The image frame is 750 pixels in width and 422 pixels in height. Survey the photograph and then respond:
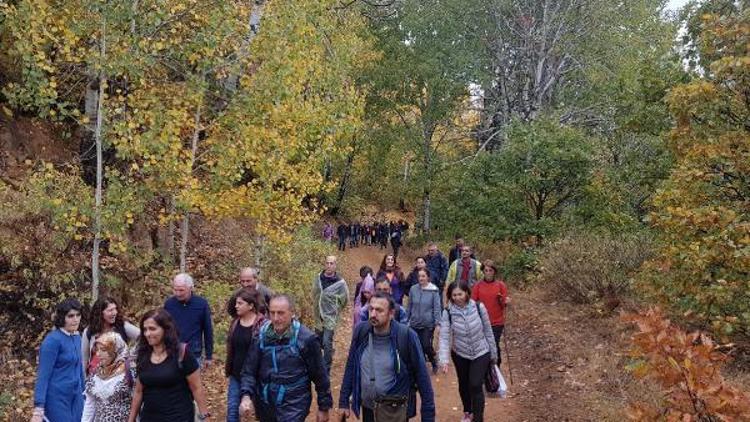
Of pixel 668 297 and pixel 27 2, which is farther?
pixel 668 297

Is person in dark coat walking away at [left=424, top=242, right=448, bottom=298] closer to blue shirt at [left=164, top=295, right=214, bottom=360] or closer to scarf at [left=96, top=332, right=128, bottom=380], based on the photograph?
blue shirt at [left=164, top=295, right=214, bottom=360]

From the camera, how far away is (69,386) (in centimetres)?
539

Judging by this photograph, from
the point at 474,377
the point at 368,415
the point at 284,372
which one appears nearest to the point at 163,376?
the point at 284,372

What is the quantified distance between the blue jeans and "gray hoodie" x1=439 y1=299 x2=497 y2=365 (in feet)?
7.22

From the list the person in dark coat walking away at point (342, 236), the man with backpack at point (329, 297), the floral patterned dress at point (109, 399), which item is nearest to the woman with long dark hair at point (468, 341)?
the man with backpack at point (329, 297)

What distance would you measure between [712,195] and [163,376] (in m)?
7.30

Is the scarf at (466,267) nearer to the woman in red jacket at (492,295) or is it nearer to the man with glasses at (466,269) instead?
Result: the man with glasses at (466,269)

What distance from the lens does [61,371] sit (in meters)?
5.34

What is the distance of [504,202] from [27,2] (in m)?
13.9

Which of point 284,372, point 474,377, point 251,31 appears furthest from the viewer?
point 251,31

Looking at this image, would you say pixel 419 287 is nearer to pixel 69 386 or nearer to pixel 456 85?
pixel 69 386

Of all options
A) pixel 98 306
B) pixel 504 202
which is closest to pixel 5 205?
pixel 98 306

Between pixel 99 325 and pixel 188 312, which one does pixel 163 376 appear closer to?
pixel 99 325

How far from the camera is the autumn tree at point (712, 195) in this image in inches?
273
